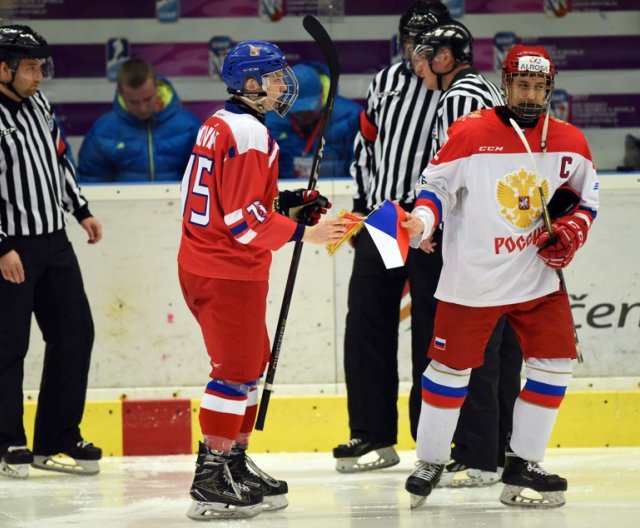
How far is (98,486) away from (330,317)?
1.14 meters

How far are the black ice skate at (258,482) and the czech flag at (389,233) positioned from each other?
28.9 inches

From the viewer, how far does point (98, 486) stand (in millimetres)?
4469

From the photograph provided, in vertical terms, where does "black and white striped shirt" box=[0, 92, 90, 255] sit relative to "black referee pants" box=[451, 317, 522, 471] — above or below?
above

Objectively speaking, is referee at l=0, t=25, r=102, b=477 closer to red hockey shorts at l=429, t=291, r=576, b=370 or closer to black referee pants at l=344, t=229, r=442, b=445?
black referee pants at l=344, t=229, r=442, b=445

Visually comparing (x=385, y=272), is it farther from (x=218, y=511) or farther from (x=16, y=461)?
(x=16, y=461)

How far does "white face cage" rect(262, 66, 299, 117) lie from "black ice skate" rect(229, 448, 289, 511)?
38.6 inches

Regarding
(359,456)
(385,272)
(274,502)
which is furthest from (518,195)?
(359,456)

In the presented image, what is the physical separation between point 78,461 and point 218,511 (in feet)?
3.22

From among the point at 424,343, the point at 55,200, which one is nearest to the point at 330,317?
the point at 424,343

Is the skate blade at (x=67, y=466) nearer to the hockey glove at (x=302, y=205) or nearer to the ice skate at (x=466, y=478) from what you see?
the ice skate at (x=466, y=478)

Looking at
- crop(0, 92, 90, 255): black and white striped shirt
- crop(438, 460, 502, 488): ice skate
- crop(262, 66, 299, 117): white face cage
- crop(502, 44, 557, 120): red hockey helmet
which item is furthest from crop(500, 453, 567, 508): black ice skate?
crop(0, 92, 90, 255): black and white striped shirt

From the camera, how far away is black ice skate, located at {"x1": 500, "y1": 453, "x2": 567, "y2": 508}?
3947 millimetres

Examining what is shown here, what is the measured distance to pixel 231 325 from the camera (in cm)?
381

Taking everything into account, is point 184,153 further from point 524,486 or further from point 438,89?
point 524,486
